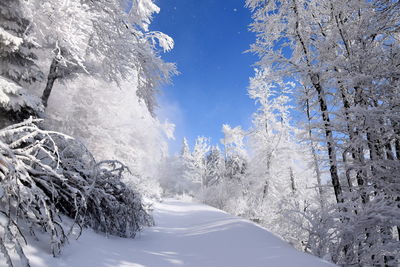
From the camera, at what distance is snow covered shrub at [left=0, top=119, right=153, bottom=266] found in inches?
96.7

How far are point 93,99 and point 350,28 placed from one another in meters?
10.5

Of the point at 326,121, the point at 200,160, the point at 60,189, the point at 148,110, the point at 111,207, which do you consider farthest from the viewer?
the point at 200,160

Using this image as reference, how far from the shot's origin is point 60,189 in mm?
3297

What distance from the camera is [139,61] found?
582cm

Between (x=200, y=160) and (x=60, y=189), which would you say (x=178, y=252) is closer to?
(x=60, y=189)

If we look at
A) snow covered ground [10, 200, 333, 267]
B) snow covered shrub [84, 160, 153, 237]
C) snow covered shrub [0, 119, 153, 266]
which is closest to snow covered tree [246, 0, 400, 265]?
snow covered ground [10, 200, 333, 267]

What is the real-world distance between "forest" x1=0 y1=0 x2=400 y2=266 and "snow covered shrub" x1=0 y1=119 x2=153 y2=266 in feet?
0.07

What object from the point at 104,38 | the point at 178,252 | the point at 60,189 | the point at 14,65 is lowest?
the point at 178,252

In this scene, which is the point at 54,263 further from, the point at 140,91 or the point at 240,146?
the point at 240,146

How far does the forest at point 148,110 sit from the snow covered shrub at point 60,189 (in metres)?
0.02

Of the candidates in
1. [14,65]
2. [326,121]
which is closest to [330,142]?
[326,121]

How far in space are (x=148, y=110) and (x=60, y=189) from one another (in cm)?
375

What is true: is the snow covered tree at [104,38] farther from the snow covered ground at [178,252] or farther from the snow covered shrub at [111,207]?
the snow covered ground at [178,252]

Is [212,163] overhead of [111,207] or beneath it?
overhead
